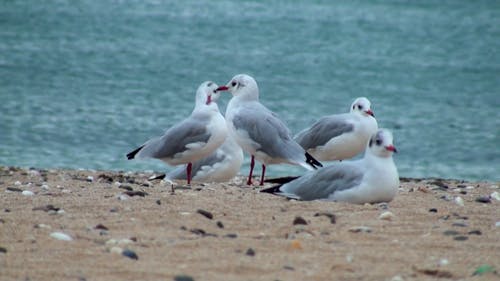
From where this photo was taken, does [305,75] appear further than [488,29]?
No

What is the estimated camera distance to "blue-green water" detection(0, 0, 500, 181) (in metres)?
18.4

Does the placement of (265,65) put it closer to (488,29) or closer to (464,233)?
(488,29)

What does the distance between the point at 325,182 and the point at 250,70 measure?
25.2 meters

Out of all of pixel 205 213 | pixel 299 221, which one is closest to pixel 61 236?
pixel 205 213

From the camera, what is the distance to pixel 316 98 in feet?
85.7

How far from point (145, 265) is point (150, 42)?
113 feet

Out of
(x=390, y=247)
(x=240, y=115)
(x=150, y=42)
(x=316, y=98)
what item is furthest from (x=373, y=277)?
(x=150, y=42)

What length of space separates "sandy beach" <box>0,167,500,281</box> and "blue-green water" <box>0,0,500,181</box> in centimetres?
869

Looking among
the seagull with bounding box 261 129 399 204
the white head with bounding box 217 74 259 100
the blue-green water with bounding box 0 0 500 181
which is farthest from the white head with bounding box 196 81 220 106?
the blue-green water with bounding box 0 0 500 181

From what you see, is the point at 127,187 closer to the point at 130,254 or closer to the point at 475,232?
the point at 130,254

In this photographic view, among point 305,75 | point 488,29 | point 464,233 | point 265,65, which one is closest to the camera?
point 464,233

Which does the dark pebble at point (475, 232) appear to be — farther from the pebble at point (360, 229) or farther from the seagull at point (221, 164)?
the seagull at point (221, 164)

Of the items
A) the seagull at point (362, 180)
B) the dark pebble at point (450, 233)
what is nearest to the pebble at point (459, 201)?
the seagull at point (362, 180)

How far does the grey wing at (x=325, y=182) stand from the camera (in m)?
6.98
